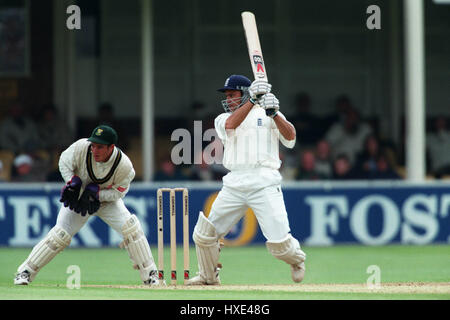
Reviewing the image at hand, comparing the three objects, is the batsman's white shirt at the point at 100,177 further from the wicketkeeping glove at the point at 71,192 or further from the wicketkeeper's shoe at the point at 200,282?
the wicketkeeper's shoe at the point at 200,282

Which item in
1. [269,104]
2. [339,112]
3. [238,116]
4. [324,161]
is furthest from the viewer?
[339,112]

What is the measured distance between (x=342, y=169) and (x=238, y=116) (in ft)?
20.3

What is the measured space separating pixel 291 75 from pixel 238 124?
813cm

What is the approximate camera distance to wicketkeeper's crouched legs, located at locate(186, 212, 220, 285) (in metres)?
9.03

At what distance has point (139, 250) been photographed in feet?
30.5

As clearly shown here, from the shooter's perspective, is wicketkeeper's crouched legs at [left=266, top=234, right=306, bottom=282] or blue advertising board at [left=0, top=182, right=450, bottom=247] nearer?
wicketkeeper's crouched legs at [left=266, top=234, right=306, bottom=282]

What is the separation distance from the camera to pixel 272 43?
54.6 feet

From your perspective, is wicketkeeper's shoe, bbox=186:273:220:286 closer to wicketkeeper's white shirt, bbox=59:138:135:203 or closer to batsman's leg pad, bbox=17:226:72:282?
wicketkeeper's white shirt, bbox=59:138:135:203

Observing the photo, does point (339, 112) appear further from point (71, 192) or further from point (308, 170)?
point (71, 192)

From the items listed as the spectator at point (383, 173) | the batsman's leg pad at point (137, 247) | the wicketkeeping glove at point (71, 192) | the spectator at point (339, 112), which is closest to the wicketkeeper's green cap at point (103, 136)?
the wicketkeeping glove at point (71, 192)

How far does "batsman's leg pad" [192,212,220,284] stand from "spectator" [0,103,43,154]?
634 centimetres

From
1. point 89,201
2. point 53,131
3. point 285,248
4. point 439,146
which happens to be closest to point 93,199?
point 89,201

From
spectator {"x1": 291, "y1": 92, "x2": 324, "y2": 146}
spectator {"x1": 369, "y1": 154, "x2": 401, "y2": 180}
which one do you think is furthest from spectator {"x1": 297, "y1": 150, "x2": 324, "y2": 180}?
spectator {"x1": 291, "y1": 92, "x2": 324, "y2": 146}

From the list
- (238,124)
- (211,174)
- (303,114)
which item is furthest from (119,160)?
(303,114)
